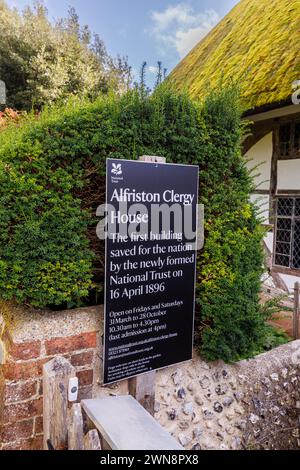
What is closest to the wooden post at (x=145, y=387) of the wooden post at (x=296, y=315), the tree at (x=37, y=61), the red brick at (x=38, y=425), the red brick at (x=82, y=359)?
the red brick at (x=82, y=359)

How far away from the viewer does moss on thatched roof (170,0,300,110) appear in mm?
5316

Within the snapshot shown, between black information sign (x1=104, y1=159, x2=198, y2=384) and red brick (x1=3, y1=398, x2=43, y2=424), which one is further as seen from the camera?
black information sign (x1=104, y1=159, x2=198, y2=384)

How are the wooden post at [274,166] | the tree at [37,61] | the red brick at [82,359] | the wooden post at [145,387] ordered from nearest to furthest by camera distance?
the red brick at [82,359] < the wooden post at [145,387] < the wooden post at [274,166] < the tree at [37,61]

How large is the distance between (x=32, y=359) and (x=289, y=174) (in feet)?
17.8

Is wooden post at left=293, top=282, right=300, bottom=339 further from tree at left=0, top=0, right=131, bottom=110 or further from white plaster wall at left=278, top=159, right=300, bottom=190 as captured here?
tree at left=0, top=0, right=131, bottom=110

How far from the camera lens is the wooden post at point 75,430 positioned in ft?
5.33

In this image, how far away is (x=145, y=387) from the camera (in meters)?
2.38

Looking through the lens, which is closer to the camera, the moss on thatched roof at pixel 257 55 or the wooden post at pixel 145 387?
the wooden post at pixel 145 387

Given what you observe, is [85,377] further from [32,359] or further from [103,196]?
[103,196]

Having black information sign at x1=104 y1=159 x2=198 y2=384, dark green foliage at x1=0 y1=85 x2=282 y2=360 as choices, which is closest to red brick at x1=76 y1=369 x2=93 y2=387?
black information sign at x1=104 y1=159 x2=198 y2=384

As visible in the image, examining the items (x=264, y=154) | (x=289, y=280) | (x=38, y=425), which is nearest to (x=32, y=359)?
(x=38, y=425)

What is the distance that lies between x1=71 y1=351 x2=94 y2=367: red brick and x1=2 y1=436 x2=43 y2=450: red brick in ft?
1.58

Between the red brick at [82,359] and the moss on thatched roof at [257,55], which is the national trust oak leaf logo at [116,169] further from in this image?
the moss on thatched roof at [257,55]

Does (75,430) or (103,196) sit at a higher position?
(103,196)
